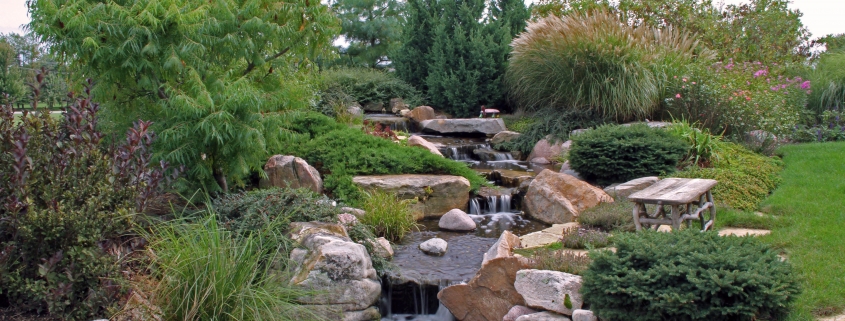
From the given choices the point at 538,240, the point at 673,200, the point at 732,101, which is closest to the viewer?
the point at 673,200

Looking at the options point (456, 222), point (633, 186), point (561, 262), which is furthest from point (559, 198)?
point (561, 262)

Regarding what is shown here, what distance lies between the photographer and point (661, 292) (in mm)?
Result: 3549

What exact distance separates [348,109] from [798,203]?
9309mm

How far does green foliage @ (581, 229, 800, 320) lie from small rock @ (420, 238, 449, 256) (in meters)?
2.59

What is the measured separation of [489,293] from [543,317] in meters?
0.68

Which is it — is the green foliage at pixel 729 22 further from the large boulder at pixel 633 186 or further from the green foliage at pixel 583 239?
the green foliage at pixel 583 239

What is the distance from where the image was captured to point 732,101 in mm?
→ 10500

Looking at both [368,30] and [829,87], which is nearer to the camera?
[829,87]

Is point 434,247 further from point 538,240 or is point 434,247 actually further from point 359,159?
point 359,159

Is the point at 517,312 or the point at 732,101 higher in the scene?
the point at 732,101

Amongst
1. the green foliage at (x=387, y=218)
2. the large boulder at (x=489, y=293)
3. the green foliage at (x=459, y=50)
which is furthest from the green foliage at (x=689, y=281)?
the green foliage at (x=459, y=50)

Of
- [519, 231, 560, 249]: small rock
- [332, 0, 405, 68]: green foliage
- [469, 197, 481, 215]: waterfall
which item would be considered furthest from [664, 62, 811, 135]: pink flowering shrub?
[332, 0, 405, 68]: green foliage

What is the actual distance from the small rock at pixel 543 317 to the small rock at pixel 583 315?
17cm

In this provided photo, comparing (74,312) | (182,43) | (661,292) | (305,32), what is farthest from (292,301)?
(305,32)
